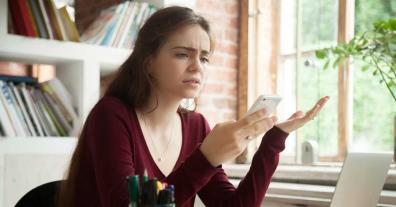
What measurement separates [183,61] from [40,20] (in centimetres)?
102

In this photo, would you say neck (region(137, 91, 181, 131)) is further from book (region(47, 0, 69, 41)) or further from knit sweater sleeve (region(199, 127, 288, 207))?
book (region(47, 0, 69, 41))

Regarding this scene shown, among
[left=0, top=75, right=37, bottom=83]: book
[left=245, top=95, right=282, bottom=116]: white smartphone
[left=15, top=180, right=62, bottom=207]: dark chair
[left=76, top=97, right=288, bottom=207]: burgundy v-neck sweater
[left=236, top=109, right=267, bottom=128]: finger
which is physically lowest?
[left=15, top=180, right=62, bottom=207]: dark chair

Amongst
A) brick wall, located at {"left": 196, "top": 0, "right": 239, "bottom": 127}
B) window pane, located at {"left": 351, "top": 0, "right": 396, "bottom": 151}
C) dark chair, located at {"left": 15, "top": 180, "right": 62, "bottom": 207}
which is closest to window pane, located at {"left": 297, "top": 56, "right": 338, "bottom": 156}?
window pane, located at {"left": 351, "top": 0, "right": 396, "bottom": 151}

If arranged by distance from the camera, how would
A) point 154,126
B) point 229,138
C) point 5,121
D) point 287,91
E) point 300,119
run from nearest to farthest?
point 229,138 → point 300,119 → point 154,126 → point 5,121 → point 287,91

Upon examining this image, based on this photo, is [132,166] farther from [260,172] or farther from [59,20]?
[59,20]

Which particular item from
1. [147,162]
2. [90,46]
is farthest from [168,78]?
[90,46]

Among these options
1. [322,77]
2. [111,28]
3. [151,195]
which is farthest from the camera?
[322,77]

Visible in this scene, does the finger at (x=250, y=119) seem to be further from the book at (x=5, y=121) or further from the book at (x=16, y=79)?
the book at (x=16, y=79)

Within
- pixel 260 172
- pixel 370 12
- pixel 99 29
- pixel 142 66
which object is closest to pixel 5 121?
pixel 99 29

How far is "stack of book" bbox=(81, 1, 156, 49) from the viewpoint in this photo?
2.32 metres

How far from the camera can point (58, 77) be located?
7.70 ft

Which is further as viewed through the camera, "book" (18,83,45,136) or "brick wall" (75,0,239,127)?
"brick wall" (75,0,239,127)

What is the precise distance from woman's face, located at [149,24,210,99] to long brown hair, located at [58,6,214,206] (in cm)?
3

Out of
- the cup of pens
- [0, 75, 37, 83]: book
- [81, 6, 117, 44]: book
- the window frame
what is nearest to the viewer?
the cup of pens
